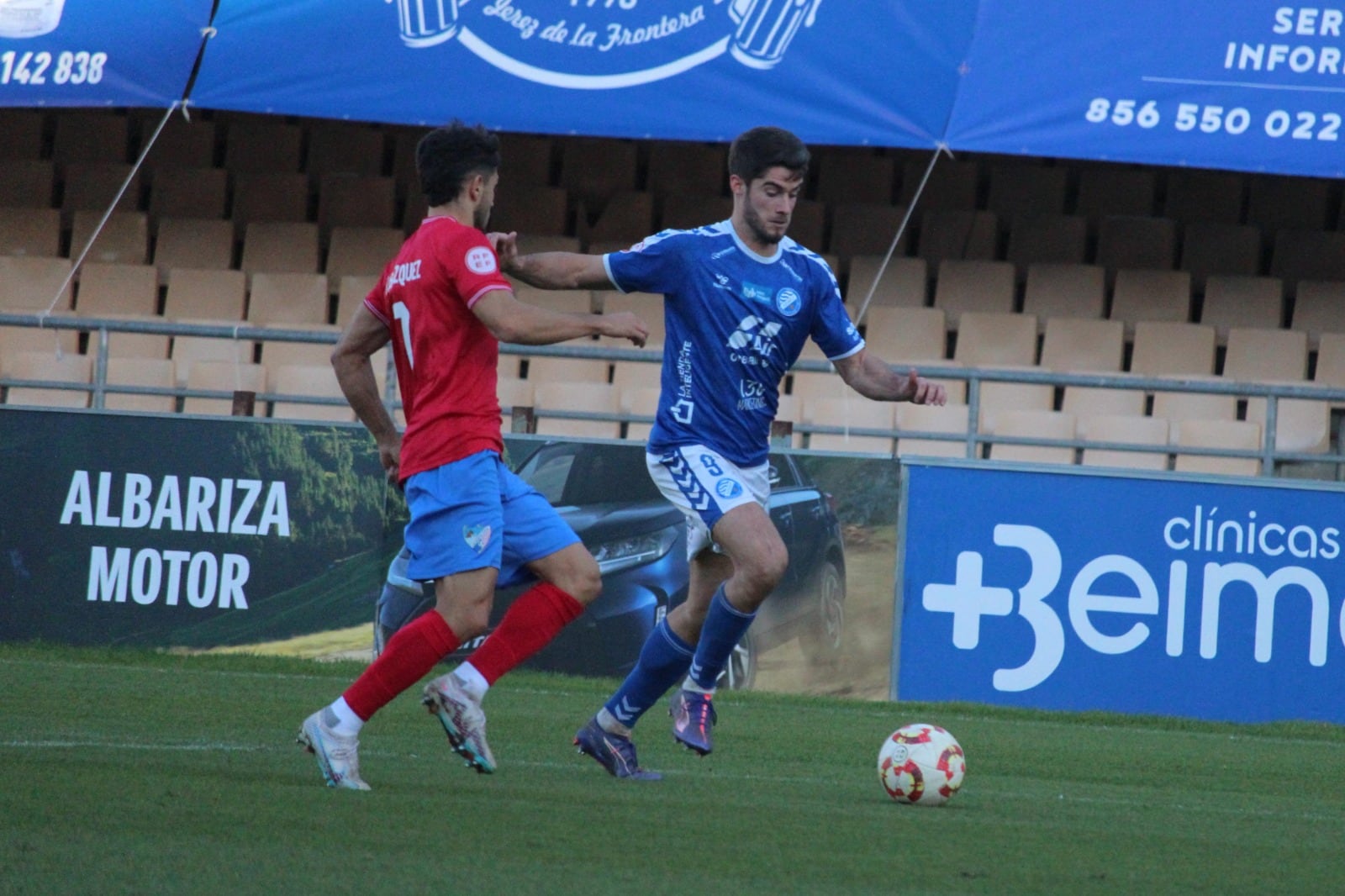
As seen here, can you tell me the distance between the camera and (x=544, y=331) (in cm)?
472

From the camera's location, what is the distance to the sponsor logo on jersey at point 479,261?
4.83m

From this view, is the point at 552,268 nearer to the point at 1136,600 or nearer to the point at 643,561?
the point at 643,561

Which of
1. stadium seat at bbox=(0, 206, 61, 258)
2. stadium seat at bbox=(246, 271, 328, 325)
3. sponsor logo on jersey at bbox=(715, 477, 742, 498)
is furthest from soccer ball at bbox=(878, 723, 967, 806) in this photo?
stadium seat at bbox=(0, 206, 61, 258)

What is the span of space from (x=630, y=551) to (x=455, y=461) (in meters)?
4.00

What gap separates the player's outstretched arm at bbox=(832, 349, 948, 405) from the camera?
5730 mm

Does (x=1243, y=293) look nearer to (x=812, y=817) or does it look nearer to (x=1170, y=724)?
(x=1170, y=724)

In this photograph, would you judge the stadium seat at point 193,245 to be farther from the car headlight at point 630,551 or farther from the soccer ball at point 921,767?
the soccer ball at point 921,767

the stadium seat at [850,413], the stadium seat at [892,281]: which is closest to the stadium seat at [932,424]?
the stadium seat at [850,413]

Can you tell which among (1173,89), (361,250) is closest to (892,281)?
(1173,89)

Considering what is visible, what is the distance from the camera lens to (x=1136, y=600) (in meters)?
8.84

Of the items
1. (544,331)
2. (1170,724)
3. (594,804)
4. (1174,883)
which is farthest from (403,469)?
(1170,724)

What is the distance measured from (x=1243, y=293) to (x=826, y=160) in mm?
3729

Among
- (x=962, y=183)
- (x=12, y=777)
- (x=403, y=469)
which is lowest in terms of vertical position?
(x=12, y=777)

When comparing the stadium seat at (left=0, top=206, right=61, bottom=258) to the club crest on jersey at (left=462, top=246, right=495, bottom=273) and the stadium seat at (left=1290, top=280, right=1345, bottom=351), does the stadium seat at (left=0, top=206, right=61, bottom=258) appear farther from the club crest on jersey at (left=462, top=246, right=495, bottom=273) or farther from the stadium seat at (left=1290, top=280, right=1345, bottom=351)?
the club crest on jersey at (left=462, top=246, right=495, bottom=273)
